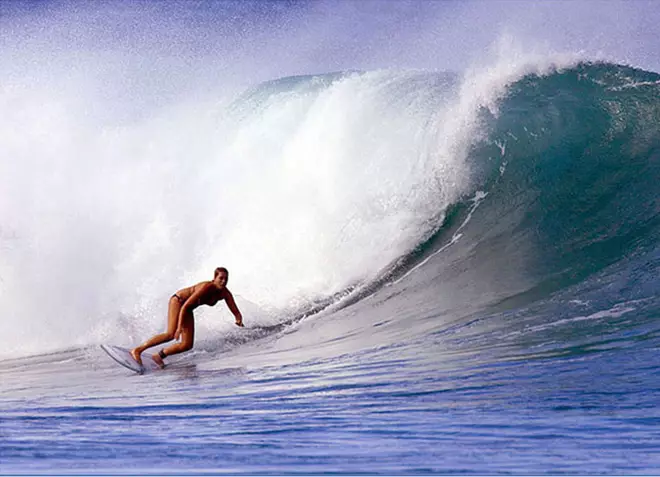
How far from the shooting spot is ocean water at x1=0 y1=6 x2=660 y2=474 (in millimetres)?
4305

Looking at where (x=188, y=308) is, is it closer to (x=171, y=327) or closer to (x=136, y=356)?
(x=171, y=327)

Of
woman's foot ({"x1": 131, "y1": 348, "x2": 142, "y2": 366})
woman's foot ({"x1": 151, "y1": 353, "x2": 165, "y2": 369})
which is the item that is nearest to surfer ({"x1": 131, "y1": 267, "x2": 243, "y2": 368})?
woman's foot ({"x1": 151, "y1": 353, "x2": 165, "y2": 369})

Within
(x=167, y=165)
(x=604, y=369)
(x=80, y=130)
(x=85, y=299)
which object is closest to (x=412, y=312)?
(x=604, y=369)

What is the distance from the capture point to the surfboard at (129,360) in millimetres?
6727

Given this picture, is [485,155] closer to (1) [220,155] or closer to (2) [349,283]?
(2) [349,283]

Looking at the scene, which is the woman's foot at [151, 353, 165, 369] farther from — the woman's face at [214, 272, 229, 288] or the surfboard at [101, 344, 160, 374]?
the woman's face at [214, 272, 229, 288]

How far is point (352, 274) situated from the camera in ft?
29.9

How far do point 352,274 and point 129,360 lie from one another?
285cm

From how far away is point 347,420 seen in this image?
4629 millimetres

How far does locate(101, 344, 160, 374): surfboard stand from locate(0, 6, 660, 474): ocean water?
173 mm

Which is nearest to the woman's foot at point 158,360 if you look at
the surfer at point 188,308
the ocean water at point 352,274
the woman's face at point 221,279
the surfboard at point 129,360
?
the surfboard at point 129,360

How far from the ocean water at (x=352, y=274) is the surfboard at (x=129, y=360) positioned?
0.17m

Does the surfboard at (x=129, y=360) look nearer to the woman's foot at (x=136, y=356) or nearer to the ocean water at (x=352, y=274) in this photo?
the woman's foot at (x=136, y=356)

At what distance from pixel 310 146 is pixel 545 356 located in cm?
636
